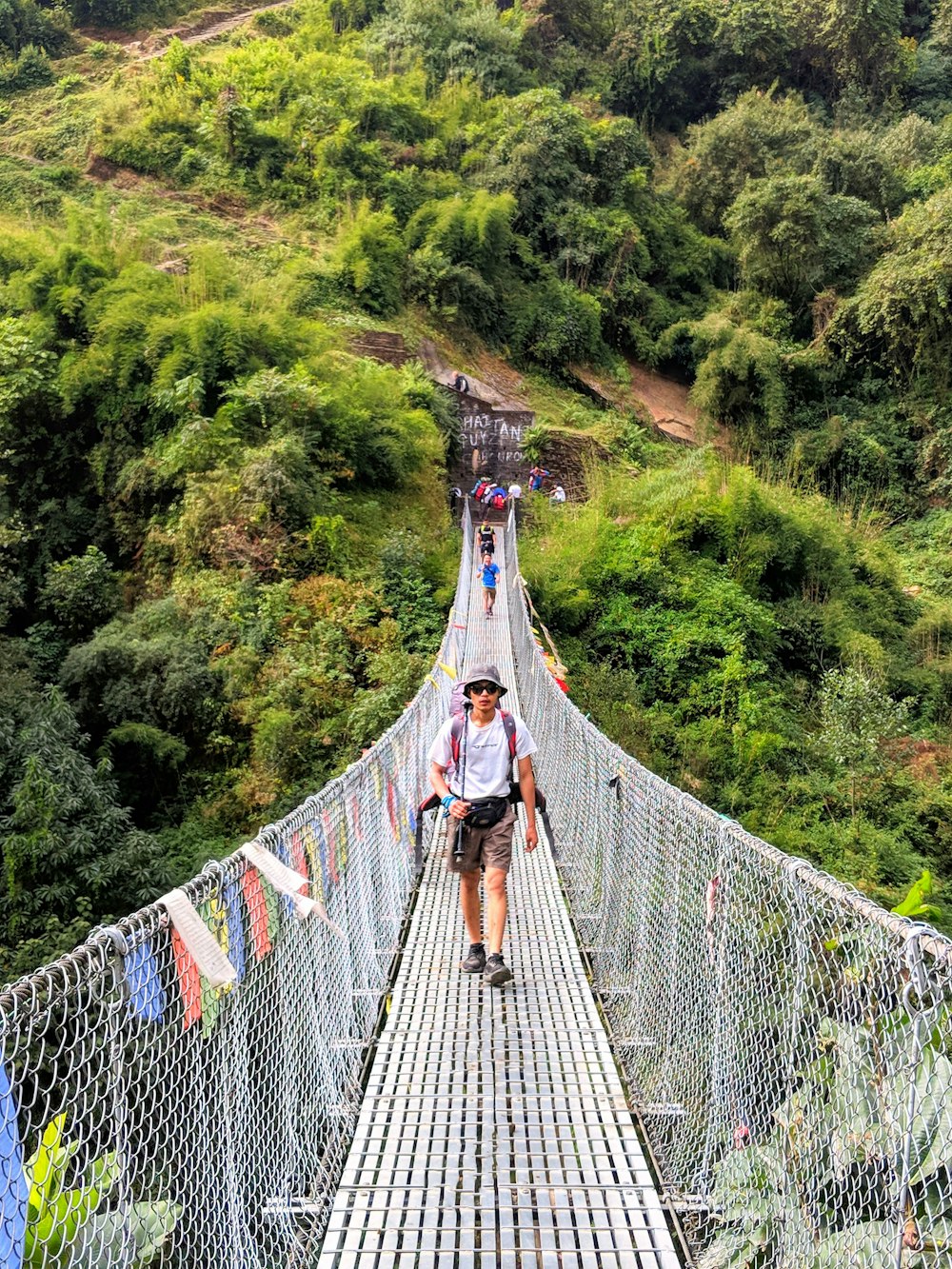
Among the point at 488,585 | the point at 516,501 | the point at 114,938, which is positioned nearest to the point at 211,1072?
the point at 114,938

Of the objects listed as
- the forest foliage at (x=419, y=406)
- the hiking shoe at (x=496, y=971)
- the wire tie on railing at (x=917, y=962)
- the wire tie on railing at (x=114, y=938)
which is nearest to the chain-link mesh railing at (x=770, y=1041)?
the wire tie on railing at (x=917, y=962)

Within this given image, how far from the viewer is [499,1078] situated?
2311 mm

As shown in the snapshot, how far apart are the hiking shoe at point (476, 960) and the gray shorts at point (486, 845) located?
302 millimetres

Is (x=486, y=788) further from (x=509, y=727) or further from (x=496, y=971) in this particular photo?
(x=496, y=971)

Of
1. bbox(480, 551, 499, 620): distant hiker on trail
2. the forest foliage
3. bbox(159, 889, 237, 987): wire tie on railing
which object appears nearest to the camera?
bbox(159, 889, 237, 987): wire tie on railing

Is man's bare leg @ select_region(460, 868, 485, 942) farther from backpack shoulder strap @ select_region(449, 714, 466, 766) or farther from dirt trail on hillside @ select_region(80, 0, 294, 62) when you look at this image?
dirt trail on hillside @ select_region(80, 0, 294, 62)

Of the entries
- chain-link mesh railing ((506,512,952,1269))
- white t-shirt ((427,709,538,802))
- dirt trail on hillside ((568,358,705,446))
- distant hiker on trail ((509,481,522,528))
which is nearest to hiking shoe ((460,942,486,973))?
chain-link mesh railing ((506,512,952,1269))

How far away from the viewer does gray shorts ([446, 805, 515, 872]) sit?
2.74m

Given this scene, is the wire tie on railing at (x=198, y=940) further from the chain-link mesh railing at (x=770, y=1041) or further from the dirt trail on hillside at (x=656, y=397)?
the dirt trail on hillside at (x=656, y=397)

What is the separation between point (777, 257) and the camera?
1719 centimetres

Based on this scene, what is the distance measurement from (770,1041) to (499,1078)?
0.87 metres

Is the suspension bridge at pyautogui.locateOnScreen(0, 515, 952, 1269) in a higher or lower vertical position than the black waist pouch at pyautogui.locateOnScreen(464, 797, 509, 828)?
lower

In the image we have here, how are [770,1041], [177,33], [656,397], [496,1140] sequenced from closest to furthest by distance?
[770,1041] < [496,1140] < [656,397] < [177,33]

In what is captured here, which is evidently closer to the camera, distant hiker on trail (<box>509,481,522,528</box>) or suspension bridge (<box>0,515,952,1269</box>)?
suspension bridge (<box>0,515,952,1269</box>)
